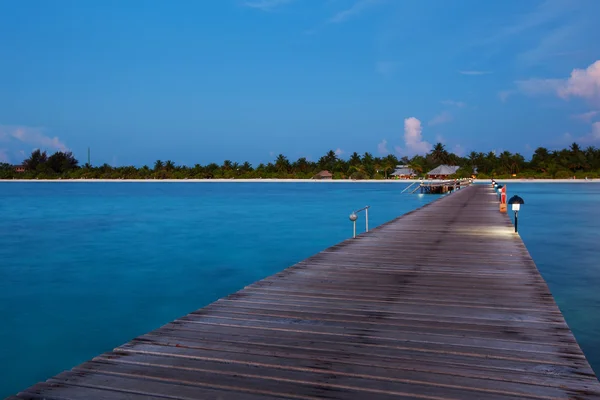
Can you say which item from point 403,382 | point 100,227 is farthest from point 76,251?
point 403,382

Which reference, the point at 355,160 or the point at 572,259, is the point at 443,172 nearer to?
the point at 355,160

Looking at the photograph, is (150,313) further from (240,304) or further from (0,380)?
(240,304)

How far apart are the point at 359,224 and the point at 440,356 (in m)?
23.8

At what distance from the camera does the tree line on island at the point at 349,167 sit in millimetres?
84125

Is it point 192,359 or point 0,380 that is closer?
point 192,359

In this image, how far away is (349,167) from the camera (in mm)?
100312

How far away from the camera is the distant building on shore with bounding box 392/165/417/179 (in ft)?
318

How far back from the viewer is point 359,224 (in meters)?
27.5

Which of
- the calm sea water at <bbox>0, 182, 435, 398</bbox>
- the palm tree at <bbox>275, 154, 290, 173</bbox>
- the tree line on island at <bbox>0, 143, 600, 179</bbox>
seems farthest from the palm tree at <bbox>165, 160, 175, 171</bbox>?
the calm sea water at <bbox>0, 182, 435, 398</bbox>

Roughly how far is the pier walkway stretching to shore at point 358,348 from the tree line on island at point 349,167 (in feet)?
257

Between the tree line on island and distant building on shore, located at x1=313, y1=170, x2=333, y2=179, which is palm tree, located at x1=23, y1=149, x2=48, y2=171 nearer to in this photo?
the tree line on island

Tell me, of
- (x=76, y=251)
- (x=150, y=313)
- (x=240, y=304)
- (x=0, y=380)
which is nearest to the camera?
(x=240, y=304)

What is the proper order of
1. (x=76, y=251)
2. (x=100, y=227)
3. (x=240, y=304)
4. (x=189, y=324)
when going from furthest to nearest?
1. (x=100, y=227)
2. (x=76, y=251)
3. (x=240, y=304)
4. (x=189, y=324)

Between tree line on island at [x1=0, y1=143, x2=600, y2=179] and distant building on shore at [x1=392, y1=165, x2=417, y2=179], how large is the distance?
2.78ft
